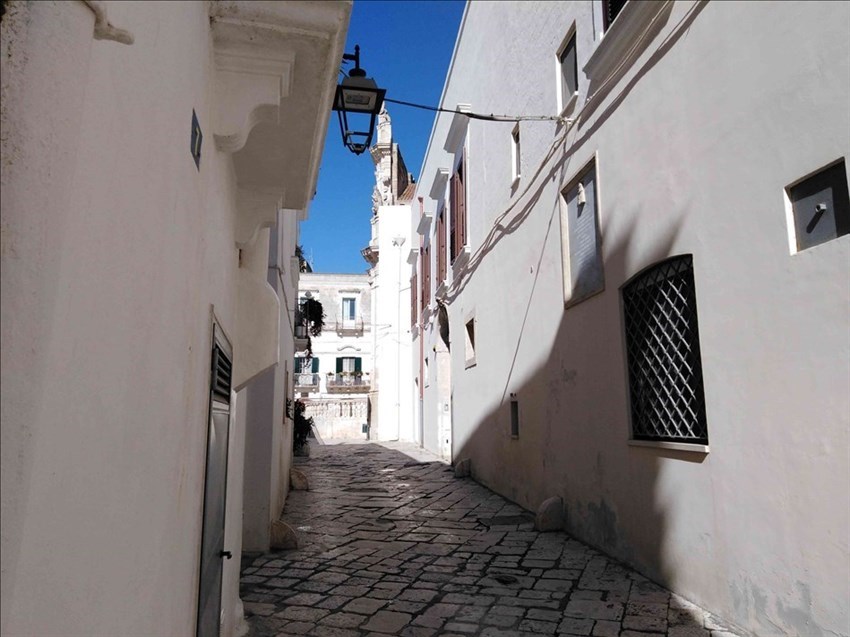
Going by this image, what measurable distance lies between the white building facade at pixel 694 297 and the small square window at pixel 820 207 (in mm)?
12

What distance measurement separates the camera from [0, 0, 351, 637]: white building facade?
31.7 inches

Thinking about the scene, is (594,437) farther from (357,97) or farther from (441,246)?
(441,246)

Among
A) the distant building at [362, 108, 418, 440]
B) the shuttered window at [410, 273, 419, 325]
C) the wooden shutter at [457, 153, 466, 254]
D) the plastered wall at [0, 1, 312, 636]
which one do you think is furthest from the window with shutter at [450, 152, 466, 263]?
the plastered wall at [0, 1, 312, 636]

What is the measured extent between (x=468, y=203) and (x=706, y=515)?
9756mm

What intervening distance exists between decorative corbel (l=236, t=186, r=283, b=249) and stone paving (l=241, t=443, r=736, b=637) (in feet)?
8.97

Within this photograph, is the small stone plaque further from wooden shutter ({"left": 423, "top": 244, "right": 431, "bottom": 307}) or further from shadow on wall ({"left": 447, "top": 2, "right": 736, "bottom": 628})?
wooden shutter ({"left": 423, "top": 244, "right": 431, "bottom": 307})

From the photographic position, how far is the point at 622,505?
5973mm

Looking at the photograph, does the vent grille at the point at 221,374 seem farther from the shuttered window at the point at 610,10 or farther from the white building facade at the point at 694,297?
the shuttered window at the point at 610,10

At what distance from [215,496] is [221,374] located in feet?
1.77

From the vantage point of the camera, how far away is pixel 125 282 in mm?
1296

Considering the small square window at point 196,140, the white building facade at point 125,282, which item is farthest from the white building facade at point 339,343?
the small square window at point 196,140

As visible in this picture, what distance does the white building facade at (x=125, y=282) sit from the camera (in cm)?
81

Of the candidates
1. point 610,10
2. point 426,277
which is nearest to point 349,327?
point 426,277

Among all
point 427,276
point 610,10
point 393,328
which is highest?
point 427,276
